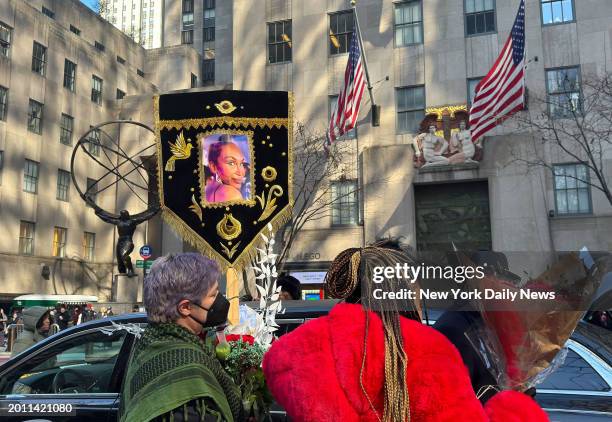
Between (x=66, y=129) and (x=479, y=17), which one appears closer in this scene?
(x=479, y=17)

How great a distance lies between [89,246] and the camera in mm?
37906

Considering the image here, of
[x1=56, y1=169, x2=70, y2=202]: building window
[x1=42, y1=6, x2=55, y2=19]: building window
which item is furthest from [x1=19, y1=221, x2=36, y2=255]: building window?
[x1=42, y1=6, x2=55, y2=19]: building window

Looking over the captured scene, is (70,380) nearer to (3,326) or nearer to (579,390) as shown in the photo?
(579,390)

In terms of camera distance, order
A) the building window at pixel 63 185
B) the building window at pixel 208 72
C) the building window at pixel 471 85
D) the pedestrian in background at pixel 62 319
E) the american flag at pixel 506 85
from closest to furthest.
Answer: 1. the american flag at pixel 506 85
2. the pedestrian in background at pixel 62 319
3. the building window at pixel 471 85
4. the building window at pixel 63 185
5. the building window at pixel 208 72

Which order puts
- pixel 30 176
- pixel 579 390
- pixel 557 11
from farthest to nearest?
1. pixel 30 176
2. pixel 557 11
3. pixel 579 390

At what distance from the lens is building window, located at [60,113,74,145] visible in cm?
3606

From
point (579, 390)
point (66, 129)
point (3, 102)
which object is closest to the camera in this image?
point (579, 390)

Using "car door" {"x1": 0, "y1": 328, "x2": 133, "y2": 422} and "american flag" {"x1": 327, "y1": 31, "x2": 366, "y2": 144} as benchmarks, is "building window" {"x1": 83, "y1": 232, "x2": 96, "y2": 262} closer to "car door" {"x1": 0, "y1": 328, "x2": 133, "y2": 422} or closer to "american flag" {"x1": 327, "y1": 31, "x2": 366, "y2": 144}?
"american flag" {"x1": 327, "y1": 31, "x2": 366, "y2": 144}

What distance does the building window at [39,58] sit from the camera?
3444cm

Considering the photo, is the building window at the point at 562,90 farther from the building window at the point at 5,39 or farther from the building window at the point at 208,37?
the building window at the point at 208,37

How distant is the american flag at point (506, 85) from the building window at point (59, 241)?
Answer: 28.8 m

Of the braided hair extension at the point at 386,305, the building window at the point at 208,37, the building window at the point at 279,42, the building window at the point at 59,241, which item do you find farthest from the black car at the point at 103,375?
Answer: the building window at the point at 208,37

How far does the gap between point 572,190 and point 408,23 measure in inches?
393

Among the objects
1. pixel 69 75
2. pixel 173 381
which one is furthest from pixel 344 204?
pixel 69 75
